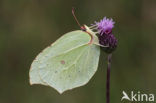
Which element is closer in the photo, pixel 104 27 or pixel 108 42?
pixel 108 42

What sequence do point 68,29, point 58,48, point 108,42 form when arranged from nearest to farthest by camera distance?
1. point 108,42
2. point 58,48
3. point 68,29

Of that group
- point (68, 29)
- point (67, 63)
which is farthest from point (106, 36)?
point (68, 29)

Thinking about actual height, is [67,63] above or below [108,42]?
below

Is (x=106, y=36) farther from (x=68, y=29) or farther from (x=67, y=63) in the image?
(x=68, y=29)

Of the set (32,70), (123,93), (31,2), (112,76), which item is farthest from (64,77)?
(31,2)

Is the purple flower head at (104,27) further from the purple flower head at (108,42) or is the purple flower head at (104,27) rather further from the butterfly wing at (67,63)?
the butterfly wing at (67,63)

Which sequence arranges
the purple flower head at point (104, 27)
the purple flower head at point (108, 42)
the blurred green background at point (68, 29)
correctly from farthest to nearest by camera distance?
the blurred green background at point (68, 29) < the purple flower head at point (104, 27) < the purple flower head at point (108, 42)

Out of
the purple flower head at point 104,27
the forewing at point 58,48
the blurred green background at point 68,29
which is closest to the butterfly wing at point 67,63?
the forewing at point 58,48
